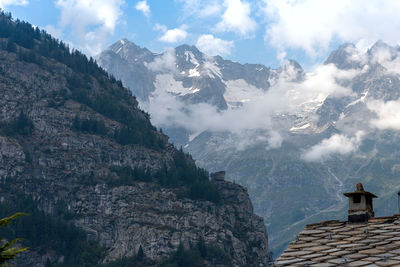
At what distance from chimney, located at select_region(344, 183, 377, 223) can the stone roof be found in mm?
426

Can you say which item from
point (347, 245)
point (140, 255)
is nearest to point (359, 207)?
point (347, 245)

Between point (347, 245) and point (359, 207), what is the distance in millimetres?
4388

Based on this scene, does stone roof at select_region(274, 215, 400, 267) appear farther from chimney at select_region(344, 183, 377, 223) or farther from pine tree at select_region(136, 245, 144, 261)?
pine tree at select_region(136, 245, 144, 261)

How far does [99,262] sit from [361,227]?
172 meters

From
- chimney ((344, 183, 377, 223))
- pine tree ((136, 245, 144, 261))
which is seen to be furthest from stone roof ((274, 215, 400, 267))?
pine tree ((136, 245, 144, 261))

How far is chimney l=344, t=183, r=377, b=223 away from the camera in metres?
28.8

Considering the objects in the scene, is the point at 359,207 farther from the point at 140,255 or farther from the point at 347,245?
the point at 140,255

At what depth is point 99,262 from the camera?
191m

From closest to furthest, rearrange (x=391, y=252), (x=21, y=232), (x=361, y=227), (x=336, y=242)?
(x=391, y=252)
(x=336, y=242)
(x=361, y=227)
(x=21, y=232)

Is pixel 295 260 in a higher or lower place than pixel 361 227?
lower

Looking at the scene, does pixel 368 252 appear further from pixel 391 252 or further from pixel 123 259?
pixel 123 259

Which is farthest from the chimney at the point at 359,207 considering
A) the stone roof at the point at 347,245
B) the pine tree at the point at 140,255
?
the pine tree at the point at 140,255

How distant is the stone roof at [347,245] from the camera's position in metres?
23.4

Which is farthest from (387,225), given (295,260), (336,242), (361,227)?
(295,260)
